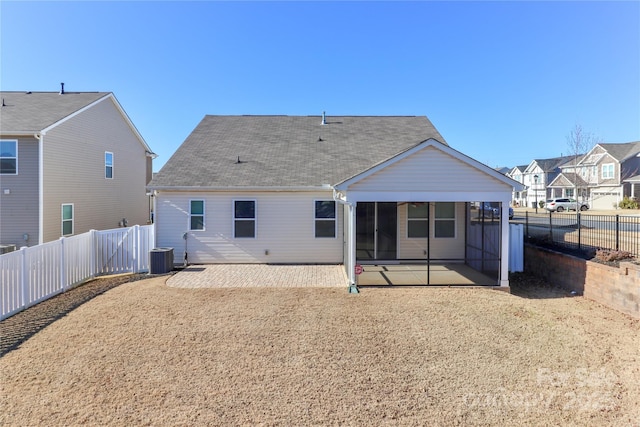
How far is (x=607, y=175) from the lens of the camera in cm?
4144

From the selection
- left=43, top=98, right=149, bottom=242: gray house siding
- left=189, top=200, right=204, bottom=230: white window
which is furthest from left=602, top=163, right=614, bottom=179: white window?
left=43, top=98, right=149, bottom=242: gray house siding

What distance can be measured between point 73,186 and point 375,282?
13659mm

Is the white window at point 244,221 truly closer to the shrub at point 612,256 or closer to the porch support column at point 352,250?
the porch support column at point 352,250

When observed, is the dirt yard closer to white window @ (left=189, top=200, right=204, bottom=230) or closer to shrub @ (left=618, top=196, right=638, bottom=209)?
white window @ (left=189, top=200, right=204, bottom=230)

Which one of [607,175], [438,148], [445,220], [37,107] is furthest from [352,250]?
[607,175]

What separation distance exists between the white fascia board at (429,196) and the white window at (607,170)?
43.1 m

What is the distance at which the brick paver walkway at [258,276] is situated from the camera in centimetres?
986

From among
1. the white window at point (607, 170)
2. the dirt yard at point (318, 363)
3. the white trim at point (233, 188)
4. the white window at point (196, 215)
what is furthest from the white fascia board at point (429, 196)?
the white window at point (607, 170)

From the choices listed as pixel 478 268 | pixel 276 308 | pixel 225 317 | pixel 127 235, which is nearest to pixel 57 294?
pixel 127 235

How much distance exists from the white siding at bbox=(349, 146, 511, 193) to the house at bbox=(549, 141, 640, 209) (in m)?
34.9

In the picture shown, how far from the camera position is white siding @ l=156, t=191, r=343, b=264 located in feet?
40.9

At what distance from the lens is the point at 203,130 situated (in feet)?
54.2

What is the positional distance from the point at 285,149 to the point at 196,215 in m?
4.81

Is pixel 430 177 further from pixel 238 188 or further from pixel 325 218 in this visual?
pixel 238 188
